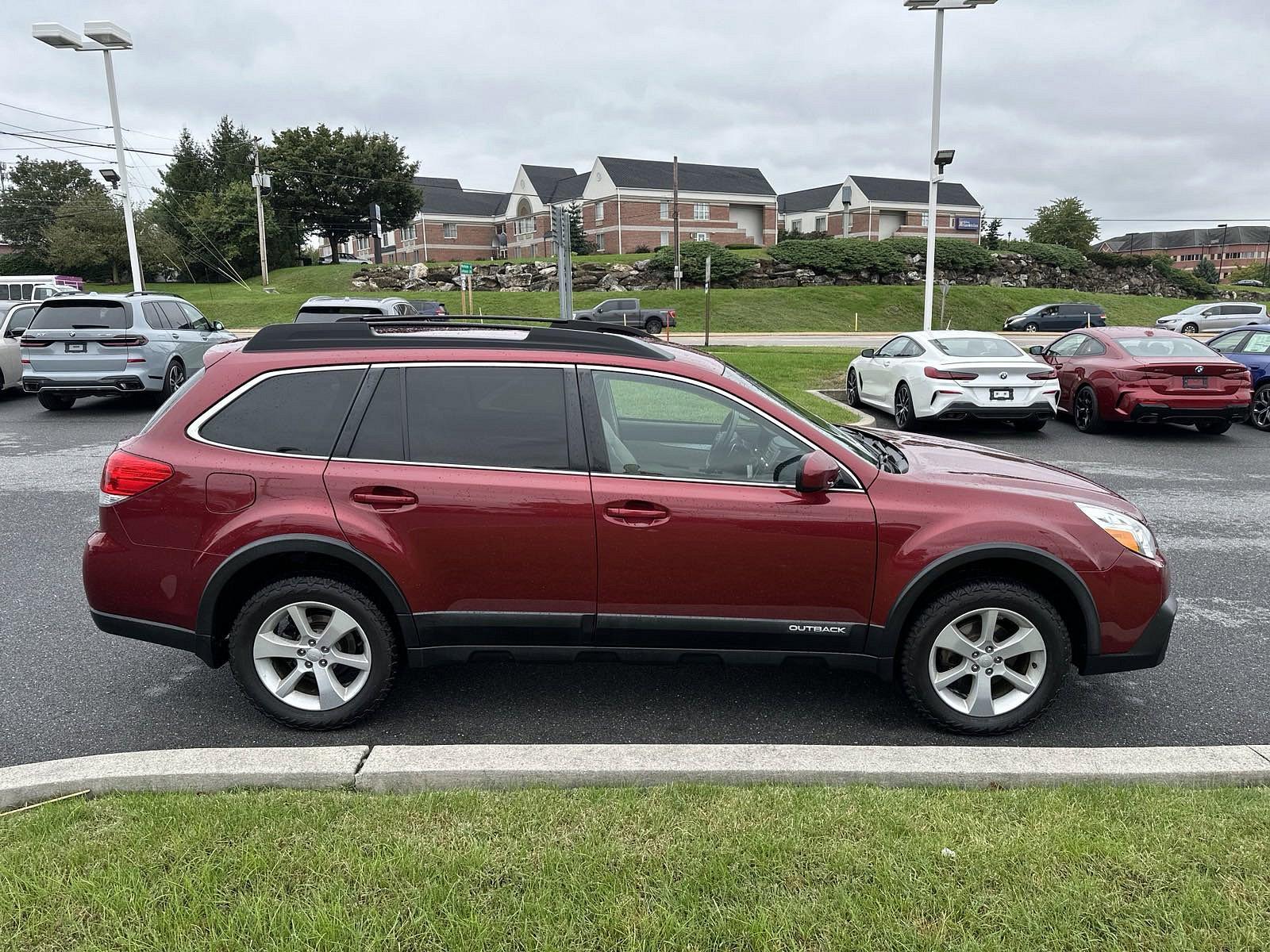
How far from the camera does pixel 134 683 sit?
4438 millimetres

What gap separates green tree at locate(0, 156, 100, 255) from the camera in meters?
69.3

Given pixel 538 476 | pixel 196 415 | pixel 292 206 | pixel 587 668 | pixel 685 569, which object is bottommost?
pixel 587 668

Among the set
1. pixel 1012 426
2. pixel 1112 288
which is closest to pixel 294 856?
pixel 1012 426

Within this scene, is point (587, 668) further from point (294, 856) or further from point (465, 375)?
point (294, 856)

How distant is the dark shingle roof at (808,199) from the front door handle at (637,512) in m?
84.5

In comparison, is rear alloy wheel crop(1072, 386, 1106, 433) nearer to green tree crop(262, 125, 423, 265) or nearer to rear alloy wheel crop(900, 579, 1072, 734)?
rear alloy wheel crop(900, 579, 1072, 734)

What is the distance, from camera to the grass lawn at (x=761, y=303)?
42.5 meters

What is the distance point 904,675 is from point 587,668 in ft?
5.35

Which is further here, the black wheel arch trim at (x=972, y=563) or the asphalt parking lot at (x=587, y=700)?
the asphalt parking lot at (x=587, y=700)

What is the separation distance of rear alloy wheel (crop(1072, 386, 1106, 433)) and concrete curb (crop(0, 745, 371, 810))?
38.5 feet

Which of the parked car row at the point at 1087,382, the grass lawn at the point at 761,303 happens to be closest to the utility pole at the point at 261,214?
the grass lawn at the point at 761,303

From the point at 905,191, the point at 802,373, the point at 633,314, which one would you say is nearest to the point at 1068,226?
the point at 905,191

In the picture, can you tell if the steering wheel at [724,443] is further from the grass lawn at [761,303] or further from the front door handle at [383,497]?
the grass lawn at [761,303]

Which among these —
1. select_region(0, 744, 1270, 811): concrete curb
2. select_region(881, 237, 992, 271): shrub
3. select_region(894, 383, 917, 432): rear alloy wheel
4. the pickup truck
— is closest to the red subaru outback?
select_region(0, 744, 1270, 811): concrete curb
